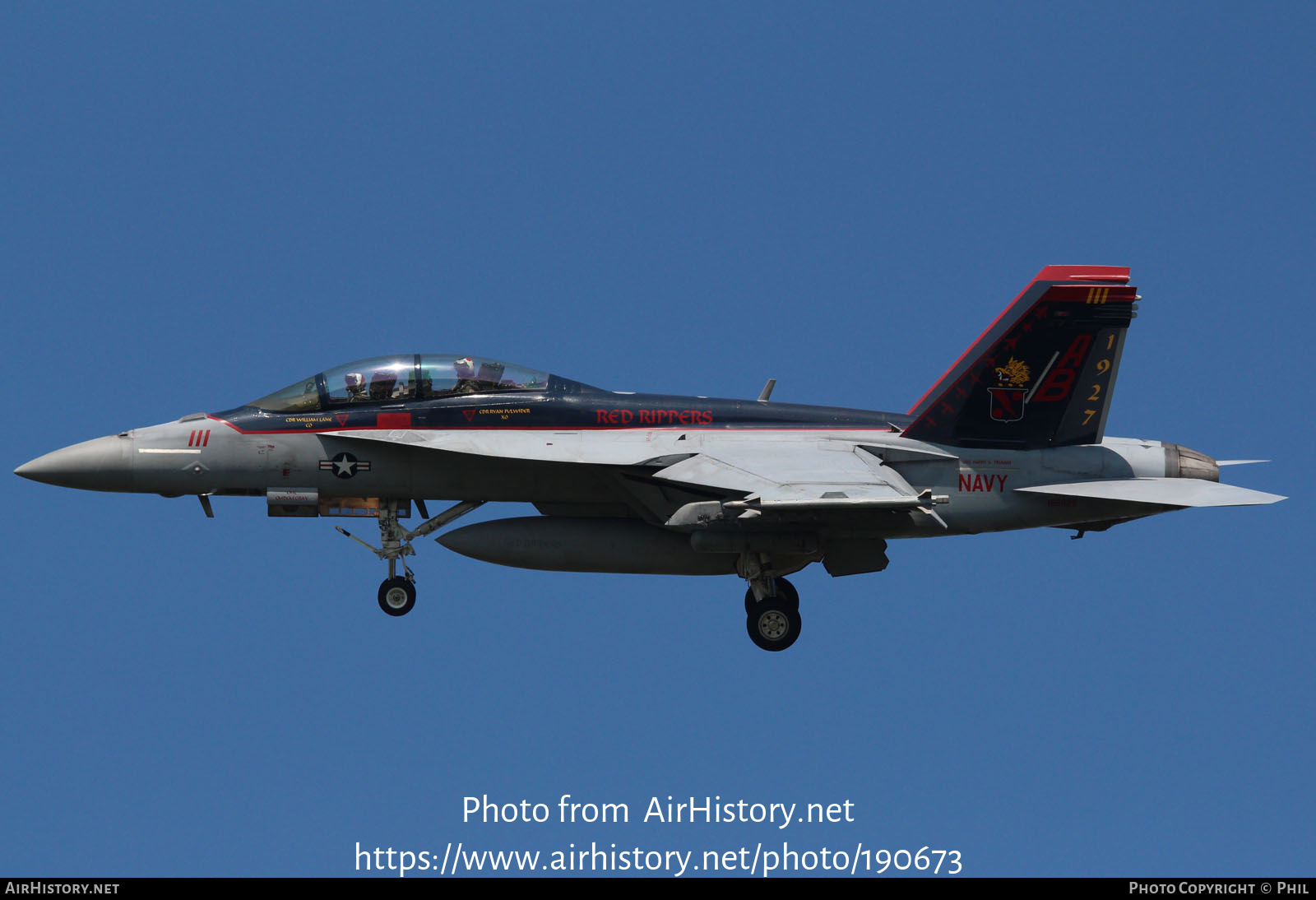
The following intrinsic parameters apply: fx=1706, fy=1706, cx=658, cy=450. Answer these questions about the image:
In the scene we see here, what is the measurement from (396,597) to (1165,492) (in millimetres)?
8068

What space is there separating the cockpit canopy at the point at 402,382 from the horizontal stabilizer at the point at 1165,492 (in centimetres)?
556

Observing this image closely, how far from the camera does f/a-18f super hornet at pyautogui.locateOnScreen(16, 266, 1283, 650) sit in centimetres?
1766

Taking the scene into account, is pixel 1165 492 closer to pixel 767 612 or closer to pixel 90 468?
pixel 767 612

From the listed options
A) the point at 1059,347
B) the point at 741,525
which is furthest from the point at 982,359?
the point at 741,525

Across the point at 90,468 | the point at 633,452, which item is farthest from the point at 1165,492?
the point at 90,468

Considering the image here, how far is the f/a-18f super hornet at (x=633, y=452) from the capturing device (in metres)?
17.7

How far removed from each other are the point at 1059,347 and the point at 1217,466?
2.25 meters

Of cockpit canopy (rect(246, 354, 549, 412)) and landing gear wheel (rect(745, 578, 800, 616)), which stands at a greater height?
cockpit canopy (rect(246, 354, 549, 412))

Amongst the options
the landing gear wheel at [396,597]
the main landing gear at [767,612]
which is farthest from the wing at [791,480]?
the landing gear wheel at [396,597]

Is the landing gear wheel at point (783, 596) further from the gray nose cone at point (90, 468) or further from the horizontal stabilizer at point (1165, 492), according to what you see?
the gray nose cone at point (90, 468)

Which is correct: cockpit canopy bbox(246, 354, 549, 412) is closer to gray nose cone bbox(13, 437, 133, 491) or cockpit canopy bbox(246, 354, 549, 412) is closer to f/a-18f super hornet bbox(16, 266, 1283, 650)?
f/a-18f super hornet bbox(16, 266, 1283, 650)

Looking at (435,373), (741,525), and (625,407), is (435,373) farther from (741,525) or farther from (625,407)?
(741,525)

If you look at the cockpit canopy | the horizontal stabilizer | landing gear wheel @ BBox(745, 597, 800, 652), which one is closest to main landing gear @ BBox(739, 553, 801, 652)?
landing gear wheel @ BBox(745, 597, 800, 652)

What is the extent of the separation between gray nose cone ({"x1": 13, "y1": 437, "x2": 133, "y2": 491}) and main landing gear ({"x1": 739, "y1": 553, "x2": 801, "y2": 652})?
6.58 meters
